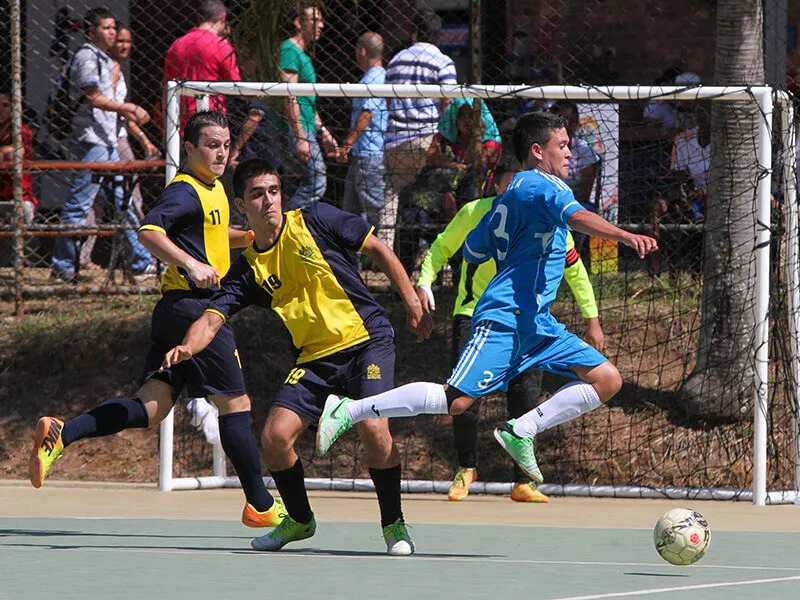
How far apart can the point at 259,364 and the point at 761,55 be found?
4.55 meters

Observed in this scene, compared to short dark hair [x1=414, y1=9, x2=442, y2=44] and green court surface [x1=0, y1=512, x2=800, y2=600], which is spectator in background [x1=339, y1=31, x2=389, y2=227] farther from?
green court surface [x1=0, y1=512, x2=800, y2=600]

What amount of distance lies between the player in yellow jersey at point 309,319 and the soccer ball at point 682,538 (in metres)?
1.25

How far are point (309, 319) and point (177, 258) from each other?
717mm

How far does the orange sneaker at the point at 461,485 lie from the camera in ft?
30.9

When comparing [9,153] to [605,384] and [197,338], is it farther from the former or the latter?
[605,384]

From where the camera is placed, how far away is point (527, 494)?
9.38 m

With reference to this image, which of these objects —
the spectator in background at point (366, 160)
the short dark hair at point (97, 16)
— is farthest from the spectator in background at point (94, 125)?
the spectator in background at point (366, 160)

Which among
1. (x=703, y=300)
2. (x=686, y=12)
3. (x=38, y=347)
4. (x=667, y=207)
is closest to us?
(x=703, y=300)

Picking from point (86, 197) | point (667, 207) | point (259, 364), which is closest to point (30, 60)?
point (86, 197)

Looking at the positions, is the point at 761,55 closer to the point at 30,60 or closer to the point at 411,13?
the point at 411,13

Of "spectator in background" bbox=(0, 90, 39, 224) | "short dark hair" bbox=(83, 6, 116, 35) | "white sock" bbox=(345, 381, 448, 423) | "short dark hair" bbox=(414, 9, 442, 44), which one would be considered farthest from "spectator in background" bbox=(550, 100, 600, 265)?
"white sock" bbox=(345, 381, 448, 423)

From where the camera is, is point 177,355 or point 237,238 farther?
point 237,238

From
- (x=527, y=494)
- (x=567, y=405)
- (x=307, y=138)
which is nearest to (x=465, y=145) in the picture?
(x=307, y=138)

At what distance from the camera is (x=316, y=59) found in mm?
14102
